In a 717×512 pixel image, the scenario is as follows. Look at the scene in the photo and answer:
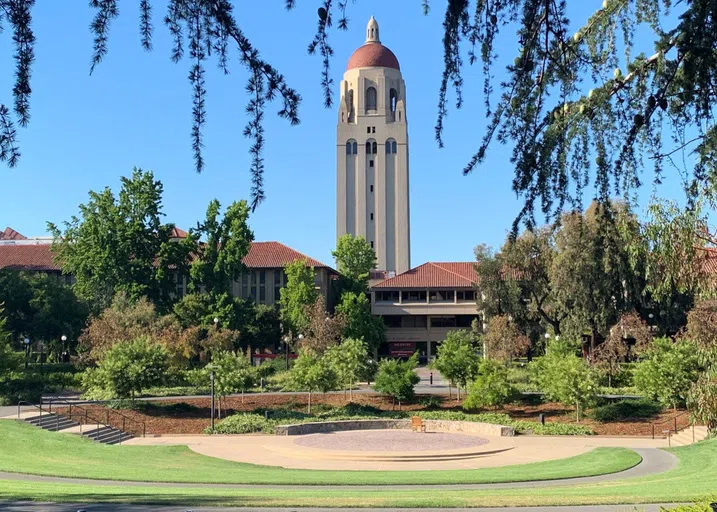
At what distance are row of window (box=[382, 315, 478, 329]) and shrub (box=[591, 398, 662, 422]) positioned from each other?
132 ft

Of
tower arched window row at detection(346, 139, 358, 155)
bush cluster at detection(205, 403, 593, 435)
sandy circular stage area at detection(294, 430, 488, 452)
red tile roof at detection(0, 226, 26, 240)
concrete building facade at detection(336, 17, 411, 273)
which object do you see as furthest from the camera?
red tile roof at detection(0, 226, 26, 240)

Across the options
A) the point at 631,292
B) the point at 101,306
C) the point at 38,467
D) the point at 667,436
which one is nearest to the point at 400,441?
the point at 667,436

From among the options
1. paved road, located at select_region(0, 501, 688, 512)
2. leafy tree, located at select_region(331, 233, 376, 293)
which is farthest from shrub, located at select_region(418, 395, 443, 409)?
leafy tree, located at select_region(331, 233, 376, 293)

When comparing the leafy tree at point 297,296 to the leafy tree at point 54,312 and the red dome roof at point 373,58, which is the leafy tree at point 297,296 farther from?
the red dome roof at point 373,58

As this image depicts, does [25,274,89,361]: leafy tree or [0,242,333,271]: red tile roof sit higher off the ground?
[0,242,333,271]: red tile roof

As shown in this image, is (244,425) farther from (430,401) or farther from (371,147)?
(371,147)

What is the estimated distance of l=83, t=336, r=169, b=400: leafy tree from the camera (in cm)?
3484

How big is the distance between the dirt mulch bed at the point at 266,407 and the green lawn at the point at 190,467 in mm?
5565

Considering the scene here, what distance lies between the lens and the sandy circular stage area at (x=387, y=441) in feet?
87.8

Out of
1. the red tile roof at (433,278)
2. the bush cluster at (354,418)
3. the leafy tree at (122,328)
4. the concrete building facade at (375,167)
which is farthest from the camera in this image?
the concrete building facade at (375,167)

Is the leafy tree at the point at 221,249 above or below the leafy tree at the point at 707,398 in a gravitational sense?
above

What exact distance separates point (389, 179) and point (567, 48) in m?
86.8

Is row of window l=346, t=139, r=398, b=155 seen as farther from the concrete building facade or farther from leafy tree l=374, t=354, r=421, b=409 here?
leafy tree l=374, t=354, r=421, b=409

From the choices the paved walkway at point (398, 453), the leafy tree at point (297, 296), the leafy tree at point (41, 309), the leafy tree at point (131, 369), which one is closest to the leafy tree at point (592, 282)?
the paved walkway at point (398, 453)
